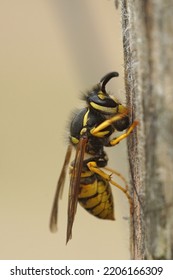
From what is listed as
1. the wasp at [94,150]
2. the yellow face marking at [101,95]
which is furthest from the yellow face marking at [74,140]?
the yellow face marking at [101,95]

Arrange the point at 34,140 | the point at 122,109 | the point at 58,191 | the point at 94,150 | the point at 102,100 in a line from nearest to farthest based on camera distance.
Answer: the point at 122,109 < the point at 102,100 < the point at 94,150 < the point at 58,191 < the point at 34,140

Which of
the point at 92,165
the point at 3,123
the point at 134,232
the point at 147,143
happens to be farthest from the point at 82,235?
the point at 147,143

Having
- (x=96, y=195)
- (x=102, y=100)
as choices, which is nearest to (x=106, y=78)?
(x=102, y=100)

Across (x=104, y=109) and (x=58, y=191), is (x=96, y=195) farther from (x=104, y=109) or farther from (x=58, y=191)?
(x=104, y=109)

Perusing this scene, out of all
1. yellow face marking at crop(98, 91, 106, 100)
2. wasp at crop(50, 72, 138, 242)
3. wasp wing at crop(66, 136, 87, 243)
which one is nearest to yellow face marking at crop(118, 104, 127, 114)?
wasp at crop(50, 72, 138, 242)

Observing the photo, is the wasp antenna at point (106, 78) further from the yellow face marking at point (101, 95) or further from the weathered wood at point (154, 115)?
the weathered wood at point (154, 115)

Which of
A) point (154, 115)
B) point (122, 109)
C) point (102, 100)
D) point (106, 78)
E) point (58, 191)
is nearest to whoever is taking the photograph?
point (154, 115)

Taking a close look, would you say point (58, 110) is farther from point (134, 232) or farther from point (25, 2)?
point (134, 232)
